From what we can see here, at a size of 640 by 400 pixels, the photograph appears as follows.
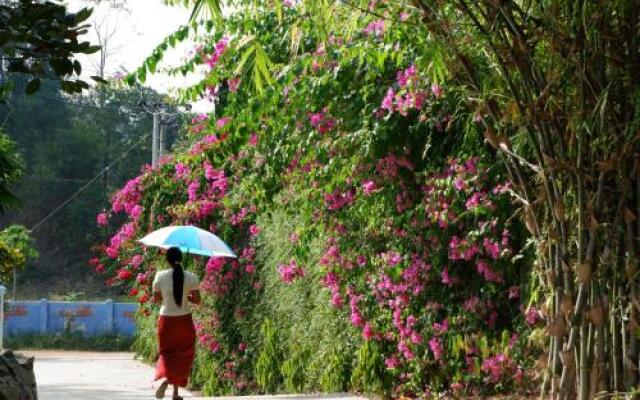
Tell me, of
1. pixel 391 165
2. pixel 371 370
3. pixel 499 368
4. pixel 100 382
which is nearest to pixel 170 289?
pixel 371 370

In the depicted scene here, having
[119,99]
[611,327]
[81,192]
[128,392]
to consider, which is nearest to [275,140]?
[611,327]

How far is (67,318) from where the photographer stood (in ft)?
131

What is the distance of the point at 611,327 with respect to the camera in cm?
522

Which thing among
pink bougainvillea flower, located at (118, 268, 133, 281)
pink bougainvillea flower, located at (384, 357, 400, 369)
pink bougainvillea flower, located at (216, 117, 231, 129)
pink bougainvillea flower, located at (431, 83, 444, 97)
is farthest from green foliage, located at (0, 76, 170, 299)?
pink bougainvillea flower, located at (431, 83, 444, 97)

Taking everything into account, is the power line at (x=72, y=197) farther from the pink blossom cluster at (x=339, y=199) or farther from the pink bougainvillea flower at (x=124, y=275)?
the pink blossom cluster at (x=339, y=199)

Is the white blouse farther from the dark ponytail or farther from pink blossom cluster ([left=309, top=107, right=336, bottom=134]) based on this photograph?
pink blossom cluster ([left=309, top=107, right=336, bottom=134])

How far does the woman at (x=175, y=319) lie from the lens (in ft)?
33.0

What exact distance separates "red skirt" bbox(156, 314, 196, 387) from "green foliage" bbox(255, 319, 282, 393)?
2.43 meters

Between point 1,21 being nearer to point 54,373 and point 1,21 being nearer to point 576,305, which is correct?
point 576,305

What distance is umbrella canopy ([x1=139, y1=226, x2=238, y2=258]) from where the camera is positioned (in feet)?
40.2

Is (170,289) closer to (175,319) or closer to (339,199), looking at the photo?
(175,319)

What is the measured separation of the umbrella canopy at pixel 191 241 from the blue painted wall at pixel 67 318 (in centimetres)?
2766

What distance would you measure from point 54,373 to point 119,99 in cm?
4393

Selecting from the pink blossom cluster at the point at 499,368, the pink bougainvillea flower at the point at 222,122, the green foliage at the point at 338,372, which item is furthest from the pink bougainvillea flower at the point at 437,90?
the green foliage at the point at 338,372
